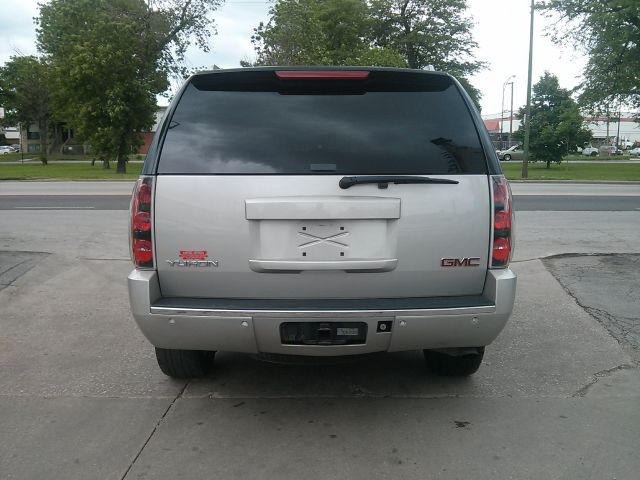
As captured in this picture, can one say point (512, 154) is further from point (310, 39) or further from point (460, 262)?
point (460, 262)

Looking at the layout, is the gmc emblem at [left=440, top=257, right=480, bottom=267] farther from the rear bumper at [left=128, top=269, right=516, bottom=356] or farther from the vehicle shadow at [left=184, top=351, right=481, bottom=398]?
the vehicle shadow at [left=184, top=351, right=481, bottom=398]

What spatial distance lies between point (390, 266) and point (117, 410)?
193cm

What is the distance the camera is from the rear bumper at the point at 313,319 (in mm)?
3092

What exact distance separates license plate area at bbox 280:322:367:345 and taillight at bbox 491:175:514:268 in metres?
0.82

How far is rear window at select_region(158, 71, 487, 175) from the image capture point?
10.5ft

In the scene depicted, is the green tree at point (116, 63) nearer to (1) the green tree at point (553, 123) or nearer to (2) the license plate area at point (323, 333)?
(1) the green tree at point (553, 123)

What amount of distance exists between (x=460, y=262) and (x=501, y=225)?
1.00 ft

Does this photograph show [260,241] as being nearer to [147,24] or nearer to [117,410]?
[117,410]

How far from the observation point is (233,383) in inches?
162

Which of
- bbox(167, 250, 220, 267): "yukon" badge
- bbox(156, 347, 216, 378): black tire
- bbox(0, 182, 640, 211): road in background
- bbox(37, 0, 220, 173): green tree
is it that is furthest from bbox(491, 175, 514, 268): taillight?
bbox(37, 0, 220, 173): green tree

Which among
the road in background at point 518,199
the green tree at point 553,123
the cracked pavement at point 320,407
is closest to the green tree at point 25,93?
the road in background at point 518,199

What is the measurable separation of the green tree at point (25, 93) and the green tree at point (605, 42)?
145 ft

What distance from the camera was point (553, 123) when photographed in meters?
39.0

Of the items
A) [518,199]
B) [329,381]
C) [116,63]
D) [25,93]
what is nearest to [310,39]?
[116,63]
